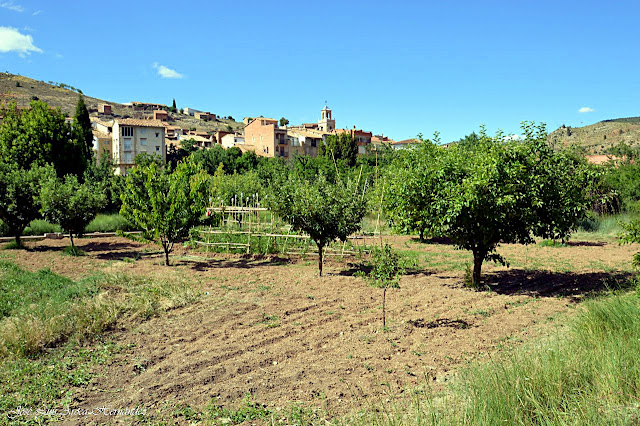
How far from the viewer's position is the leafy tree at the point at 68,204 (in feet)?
53.7

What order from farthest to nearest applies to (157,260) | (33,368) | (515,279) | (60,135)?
(60,135) → (157,260) → (515,279) → (33,368)

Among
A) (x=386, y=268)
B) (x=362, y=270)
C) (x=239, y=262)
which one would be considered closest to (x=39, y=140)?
(x=239, y=262)

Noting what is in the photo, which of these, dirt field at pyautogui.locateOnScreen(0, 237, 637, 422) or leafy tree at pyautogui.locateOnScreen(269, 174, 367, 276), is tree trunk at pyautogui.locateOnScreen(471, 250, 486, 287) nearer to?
dirt field at pyautogui.locateOnScreen(0, 237, 637, 422)

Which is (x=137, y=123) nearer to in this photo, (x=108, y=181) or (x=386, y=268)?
(x=108, y=181)

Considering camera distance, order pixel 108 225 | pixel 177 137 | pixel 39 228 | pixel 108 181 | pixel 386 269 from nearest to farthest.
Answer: pixel 386 269, pixel 39 228, pixel 108 225, pixel 108 181, pixel 177 137

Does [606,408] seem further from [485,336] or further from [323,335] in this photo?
[323,335]

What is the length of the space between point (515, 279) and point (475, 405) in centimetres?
951

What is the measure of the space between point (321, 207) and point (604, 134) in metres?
61.5

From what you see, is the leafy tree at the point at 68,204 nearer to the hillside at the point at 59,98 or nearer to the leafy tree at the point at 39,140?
the leafy tree at the point at 39,140

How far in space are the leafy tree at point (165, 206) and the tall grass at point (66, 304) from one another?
11.2 ft

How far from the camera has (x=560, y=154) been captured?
10.3 metres

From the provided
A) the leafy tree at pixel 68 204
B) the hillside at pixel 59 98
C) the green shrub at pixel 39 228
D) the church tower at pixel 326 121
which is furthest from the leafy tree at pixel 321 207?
the church tower at pixel 326 121

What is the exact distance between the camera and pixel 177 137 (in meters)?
84.7

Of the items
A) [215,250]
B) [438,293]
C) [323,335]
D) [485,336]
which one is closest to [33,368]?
[323,335]
